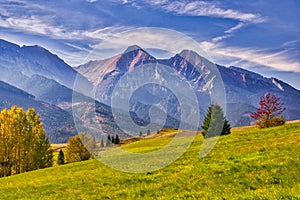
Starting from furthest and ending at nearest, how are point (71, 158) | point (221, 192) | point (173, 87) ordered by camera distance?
point (71, 158)
point (173, 87)
point (221, 192)

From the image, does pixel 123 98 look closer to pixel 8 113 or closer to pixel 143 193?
pixel 143 193

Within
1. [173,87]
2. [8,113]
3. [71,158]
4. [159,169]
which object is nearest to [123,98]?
[173,87]

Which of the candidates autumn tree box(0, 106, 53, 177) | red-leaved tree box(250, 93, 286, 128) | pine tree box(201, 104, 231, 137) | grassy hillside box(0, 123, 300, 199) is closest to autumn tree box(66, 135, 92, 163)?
autumn tree box(0, 106, 53, 177)

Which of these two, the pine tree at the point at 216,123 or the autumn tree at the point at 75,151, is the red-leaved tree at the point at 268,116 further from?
the autumn tree at the point at 75,151

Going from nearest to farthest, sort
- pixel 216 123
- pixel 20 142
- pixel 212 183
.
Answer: pixel 212 183
pixel 216 123
pixel 20 142

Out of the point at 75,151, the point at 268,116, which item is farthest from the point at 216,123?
the point at 75,151

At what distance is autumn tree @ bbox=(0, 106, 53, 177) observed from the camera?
222 feet

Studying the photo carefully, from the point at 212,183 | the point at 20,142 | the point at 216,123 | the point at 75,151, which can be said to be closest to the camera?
the point at 212,183

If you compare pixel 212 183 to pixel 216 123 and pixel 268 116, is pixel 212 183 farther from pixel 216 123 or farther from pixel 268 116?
pixel 216 123

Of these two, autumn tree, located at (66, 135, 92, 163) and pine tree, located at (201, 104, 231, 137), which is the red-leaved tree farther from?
autumn tree, located at (66, 135, 92, 163)

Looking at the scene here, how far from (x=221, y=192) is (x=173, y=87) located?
8654 mm

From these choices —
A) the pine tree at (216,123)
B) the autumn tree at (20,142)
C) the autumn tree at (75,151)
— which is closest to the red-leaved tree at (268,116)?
the pine tree at (216,123)

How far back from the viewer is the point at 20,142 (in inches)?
2709

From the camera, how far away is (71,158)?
106250 mm
